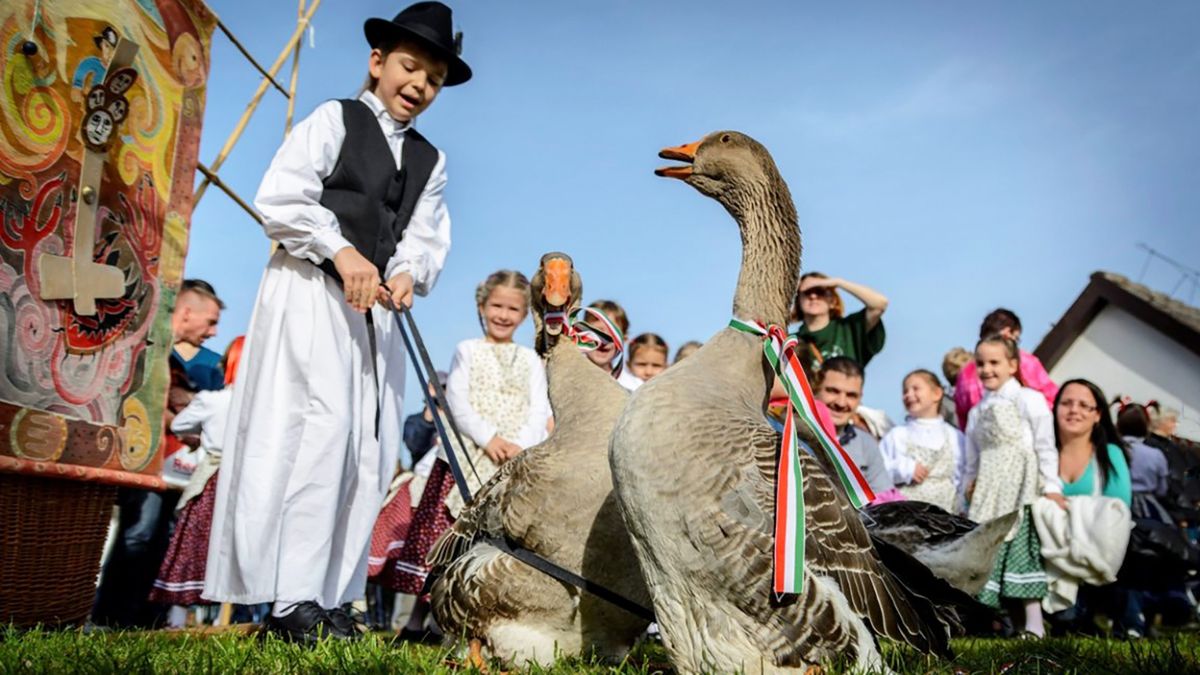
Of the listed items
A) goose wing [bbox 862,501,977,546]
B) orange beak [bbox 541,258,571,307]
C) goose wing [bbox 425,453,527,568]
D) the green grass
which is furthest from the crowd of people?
goose wing [bbox 862,501,977,546]

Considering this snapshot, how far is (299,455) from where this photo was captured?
13.4 ft

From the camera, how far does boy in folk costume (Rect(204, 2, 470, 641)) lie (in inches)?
158

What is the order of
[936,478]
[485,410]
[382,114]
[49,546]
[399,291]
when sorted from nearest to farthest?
[49,546]
[399,291]
[382,114]
[485,410]
[936,478]

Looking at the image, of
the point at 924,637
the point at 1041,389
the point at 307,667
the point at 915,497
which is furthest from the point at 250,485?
the point at 1041,389

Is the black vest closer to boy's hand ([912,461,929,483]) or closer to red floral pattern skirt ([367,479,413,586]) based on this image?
red floral pattern skirt ([367,479,413,586])

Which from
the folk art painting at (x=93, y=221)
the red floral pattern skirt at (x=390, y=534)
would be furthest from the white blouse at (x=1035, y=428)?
the folk art painting at (x=93, y=221)

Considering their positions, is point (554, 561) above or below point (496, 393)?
below

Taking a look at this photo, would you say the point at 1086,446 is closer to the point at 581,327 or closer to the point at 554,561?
the point at 581,327

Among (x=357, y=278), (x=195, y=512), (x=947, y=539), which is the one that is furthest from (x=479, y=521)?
(x=195, y=512)

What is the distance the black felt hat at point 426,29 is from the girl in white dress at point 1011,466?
491 cm

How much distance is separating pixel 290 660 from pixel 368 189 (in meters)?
2.33

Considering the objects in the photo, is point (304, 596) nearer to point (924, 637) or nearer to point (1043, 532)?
point (924, 637)

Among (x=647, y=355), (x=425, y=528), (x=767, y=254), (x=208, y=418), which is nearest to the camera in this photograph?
(x=767, y=254)

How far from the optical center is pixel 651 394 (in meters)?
2.60
